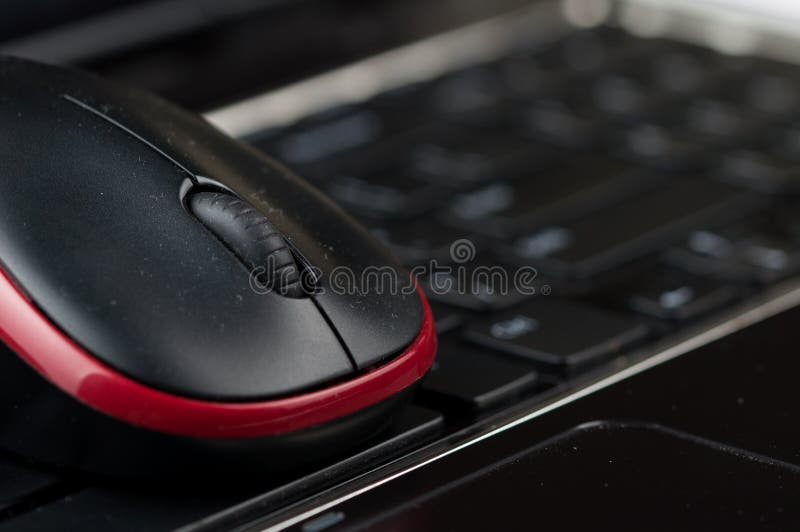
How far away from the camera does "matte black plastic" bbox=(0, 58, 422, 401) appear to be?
345 mm

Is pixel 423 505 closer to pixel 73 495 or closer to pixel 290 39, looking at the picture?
pixel 73 495

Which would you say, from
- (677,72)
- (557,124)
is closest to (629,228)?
(557,124)

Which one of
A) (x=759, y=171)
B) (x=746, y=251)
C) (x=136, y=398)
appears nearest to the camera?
(x=136, y=398)

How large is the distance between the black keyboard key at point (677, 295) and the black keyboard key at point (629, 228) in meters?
0.03

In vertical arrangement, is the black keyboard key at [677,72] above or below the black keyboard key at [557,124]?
below

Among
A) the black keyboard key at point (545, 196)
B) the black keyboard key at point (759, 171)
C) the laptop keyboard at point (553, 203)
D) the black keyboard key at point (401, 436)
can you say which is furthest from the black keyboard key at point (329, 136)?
the black keyboard key at point (401, 436)

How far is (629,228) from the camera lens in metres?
0.61

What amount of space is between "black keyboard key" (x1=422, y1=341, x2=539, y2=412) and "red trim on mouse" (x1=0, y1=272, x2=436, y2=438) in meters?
0.07

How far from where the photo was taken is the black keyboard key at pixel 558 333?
47cm

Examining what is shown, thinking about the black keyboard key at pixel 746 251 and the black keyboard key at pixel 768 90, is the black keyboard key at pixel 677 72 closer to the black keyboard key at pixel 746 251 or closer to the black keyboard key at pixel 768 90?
the black keyboard key at pixel 768 90

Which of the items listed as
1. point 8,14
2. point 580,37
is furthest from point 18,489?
point 580,37

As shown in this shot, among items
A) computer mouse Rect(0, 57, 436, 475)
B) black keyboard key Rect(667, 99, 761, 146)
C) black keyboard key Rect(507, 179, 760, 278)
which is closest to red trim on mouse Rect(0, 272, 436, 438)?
computer mouse Rect(0, 57, 436, 475)

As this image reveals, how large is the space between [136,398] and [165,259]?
43 millimetres

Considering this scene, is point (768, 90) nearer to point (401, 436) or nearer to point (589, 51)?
point (589, 51)
